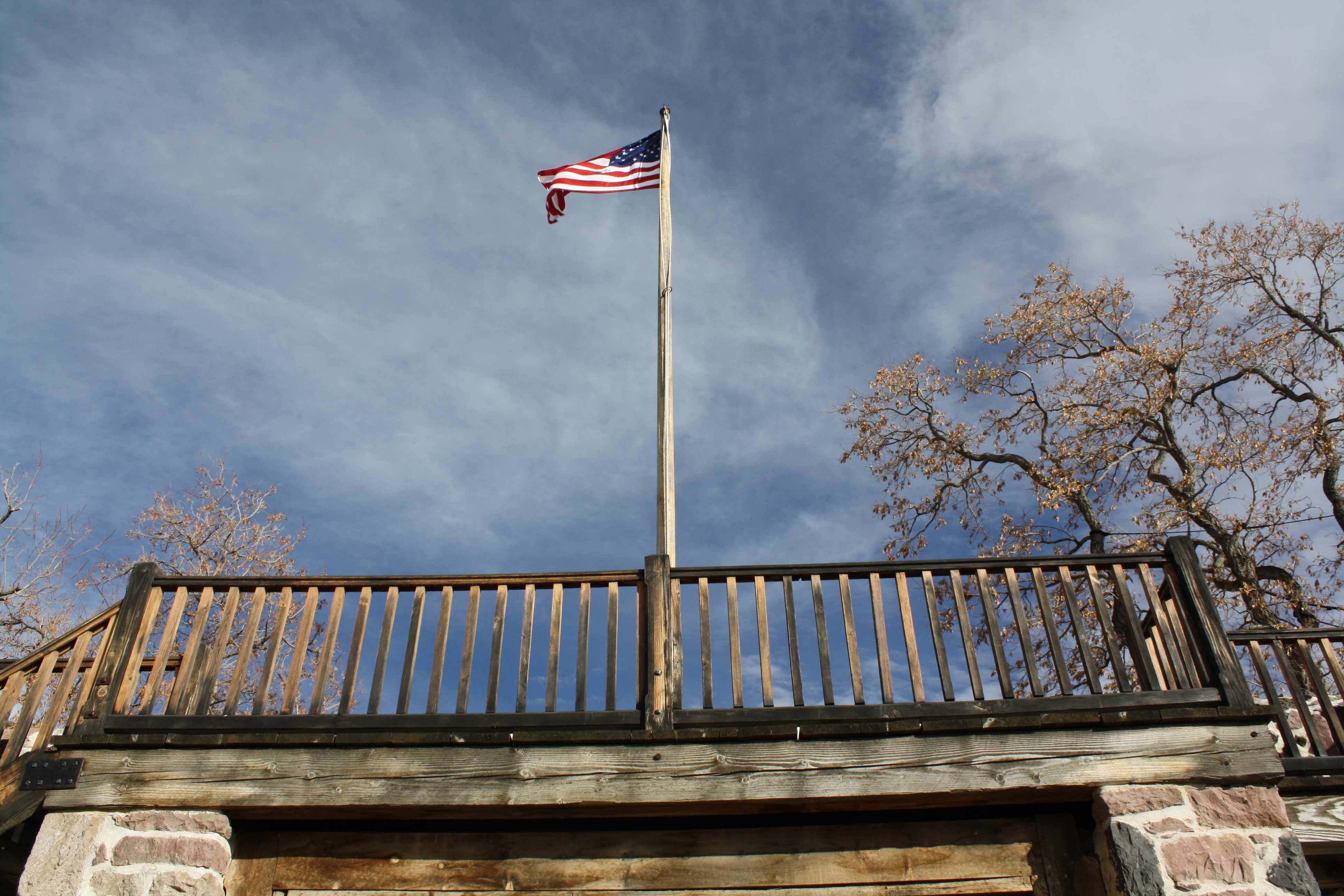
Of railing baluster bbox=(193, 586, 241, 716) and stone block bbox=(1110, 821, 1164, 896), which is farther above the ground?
railing baluster bbox=(193, 586, 241, 716)

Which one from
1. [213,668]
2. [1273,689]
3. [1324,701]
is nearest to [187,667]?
[213,668]

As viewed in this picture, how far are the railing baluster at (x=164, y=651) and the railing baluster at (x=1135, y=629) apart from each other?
6.05 m

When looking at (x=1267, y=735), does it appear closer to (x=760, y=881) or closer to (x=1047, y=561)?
(x=1047, y=561)

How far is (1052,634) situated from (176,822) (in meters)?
5.51

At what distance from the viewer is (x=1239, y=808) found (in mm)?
4789

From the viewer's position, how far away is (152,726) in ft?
17.1

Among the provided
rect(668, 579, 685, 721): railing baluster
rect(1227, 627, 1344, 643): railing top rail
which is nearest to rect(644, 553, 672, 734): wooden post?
rect(668, 579, 685, 721): railing baluster

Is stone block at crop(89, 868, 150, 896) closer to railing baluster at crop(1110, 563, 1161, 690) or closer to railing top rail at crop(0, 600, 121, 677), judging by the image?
railing top rail at crop(0, 600, 121, 677)

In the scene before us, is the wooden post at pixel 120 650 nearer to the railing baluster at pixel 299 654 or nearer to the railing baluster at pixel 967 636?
the railing baluster at pixel 299 654

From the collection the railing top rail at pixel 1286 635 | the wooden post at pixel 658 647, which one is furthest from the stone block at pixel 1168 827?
the wooden post at pixel 658 647

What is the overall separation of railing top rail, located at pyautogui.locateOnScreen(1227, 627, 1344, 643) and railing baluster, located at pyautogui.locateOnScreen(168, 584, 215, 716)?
7.23 m

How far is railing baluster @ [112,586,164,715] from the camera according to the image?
538 cm

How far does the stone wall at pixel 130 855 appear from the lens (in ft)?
15.9

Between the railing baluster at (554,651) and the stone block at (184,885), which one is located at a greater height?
the railing baluster at (554,651)
